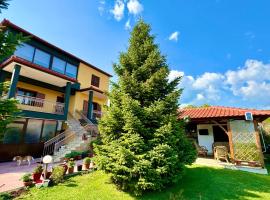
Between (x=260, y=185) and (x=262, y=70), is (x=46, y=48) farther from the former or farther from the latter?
(x=262, y=70)

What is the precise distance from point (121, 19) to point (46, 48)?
9.54 meters

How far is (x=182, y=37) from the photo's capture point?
522 inches

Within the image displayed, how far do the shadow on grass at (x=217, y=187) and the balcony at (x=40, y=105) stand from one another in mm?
12233

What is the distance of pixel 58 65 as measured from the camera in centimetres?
1720

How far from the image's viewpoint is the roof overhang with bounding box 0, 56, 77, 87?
11.9 metres

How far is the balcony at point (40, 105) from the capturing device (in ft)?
44.2

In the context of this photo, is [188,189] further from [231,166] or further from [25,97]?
[25,97]

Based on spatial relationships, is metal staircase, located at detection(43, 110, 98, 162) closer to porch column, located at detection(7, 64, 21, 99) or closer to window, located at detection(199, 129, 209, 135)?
porch column, located at detection(7, 64, 21, 99)

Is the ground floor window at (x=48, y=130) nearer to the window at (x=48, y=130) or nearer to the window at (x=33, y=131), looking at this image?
the window at (x=48, y=130)

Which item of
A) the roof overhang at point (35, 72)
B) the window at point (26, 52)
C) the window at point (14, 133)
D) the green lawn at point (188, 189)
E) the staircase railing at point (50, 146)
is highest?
the window at point (26, 52)

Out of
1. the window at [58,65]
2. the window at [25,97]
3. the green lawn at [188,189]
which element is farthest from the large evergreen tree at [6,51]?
Result: the window at [58,65]

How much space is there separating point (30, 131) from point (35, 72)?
517 centimetres

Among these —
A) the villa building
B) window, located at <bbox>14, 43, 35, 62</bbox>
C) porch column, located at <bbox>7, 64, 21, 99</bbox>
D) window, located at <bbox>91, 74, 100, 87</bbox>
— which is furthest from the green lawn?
window, located at <bbox>91, 74, 100, 87</bbox>

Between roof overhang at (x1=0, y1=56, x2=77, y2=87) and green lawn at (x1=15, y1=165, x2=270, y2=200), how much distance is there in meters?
9.24
